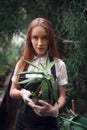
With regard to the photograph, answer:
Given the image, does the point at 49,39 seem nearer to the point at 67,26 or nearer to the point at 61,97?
the point at 61,97

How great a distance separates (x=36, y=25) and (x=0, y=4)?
6.00 feet

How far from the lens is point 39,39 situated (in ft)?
5.89

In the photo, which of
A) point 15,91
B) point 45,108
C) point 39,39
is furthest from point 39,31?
point 45,108

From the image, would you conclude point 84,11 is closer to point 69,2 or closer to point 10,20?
point 69,2

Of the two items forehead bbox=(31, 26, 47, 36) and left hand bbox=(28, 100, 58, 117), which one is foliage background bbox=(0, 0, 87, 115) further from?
left hand bbox=(28, 100, 58, 117)

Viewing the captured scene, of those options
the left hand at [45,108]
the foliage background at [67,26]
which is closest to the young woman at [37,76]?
the left hand at [45,108]

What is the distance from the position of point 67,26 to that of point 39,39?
59.0 inches

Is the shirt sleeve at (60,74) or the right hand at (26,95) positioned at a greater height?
the shirt sleeve at (60,74)

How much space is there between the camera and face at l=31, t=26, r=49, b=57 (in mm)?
1800

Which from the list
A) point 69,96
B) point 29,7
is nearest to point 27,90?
point 69,96

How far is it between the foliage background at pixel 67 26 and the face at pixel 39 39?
141 cm

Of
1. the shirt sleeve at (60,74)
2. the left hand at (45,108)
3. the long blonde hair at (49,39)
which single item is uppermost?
the long blonde hair at (49,39)

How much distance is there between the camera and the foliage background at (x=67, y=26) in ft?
10.7

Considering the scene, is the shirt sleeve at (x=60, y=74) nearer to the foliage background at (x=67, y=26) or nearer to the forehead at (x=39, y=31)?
the forehead at (x=39, y=31)
